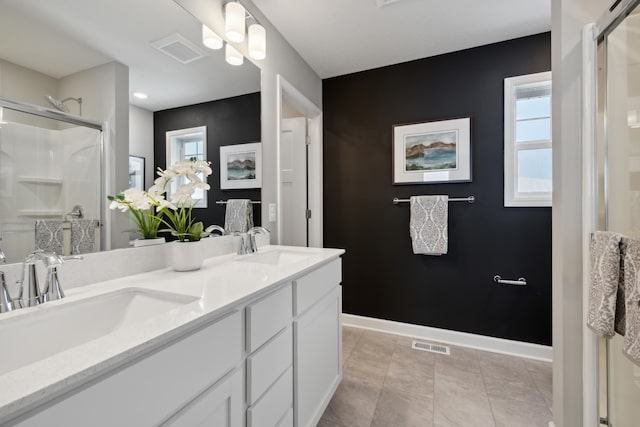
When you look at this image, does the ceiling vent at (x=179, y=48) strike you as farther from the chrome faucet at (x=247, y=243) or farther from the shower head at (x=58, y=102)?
the chrome faucet at (x=247, y=243)

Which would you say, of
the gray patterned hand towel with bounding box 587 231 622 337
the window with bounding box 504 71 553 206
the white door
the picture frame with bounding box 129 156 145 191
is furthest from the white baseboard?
the picture frame with bounding box 129 156 145 191

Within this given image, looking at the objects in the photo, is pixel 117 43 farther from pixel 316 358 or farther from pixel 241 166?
pixel 316 358

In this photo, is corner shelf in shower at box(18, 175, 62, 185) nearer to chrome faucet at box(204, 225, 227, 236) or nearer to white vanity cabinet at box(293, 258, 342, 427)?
chrome faucet at box(204, 225, 227, 236)

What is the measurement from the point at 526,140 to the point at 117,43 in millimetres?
2597

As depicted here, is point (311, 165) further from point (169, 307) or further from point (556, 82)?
point (169, 307)

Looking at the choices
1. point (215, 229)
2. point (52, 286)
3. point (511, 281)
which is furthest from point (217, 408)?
point (511, 281)

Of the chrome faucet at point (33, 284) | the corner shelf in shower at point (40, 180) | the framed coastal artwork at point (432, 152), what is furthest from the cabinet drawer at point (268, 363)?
the framed coastal artwork at point (432, 152)

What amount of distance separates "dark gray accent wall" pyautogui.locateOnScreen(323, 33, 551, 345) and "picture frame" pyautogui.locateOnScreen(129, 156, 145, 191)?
183 centimetres

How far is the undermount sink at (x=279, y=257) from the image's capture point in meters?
1.60

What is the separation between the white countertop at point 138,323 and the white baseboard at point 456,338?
1.61 m

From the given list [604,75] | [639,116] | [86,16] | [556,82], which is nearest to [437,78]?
[556,82]

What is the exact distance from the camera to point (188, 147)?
139 centimetres

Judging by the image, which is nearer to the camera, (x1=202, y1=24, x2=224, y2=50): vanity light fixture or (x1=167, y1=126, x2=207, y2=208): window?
(x1=167, y1=126, x2=207, y2=208): window

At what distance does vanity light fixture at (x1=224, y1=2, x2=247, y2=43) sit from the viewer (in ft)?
4.93
